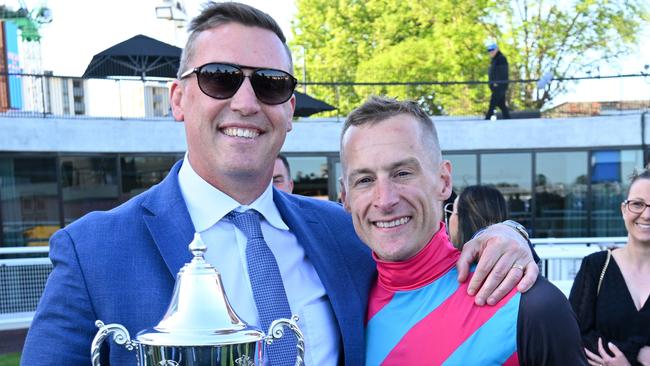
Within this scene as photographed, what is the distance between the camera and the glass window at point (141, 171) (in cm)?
1219

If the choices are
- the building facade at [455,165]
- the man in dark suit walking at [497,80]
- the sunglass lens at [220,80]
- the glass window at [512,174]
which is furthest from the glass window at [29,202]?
the sunglass lens at [220,80]

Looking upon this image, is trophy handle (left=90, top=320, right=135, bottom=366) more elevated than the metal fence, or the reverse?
trophy handle (left=90, top=320, right=135, bottom=366)

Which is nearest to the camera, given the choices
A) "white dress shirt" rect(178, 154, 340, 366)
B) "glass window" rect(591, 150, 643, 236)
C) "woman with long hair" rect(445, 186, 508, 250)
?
"white dress shirt" rect(178, 154, 340, 366)

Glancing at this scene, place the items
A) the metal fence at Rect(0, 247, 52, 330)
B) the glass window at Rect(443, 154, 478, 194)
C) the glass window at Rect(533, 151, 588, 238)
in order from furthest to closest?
1. the glass window at Rect(443, 154, 478, 194)
2. the glass window at Rect(533, 151, 588, 238)
3. the metal fence at Rect(0, 247, 52, 330)

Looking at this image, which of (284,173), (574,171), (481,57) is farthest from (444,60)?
(284,173)

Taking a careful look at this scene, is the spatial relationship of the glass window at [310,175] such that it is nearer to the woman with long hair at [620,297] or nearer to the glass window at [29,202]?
the glass window at [29,202]

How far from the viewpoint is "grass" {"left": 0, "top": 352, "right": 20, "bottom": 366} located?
23.8 ft

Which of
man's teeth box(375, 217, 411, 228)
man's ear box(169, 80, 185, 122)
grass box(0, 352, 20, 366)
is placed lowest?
grass box(0, 352, 20, 366)

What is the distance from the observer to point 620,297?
379 cm

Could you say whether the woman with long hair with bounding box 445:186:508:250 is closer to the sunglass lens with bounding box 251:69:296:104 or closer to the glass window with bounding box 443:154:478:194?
the sunglass lens with bounding box 251:69:296:104

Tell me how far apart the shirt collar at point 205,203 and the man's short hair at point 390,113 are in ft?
1.57

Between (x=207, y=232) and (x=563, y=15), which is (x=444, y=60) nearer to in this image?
(x=563, y=15)

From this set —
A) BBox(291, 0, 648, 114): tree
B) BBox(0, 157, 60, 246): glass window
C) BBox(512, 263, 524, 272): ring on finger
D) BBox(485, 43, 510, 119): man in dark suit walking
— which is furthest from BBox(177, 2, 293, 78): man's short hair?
BBox(291, 0, 648, 114): tree

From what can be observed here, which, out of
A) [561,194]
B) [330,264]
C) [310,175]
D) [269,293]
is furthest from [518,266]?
[561,194]
